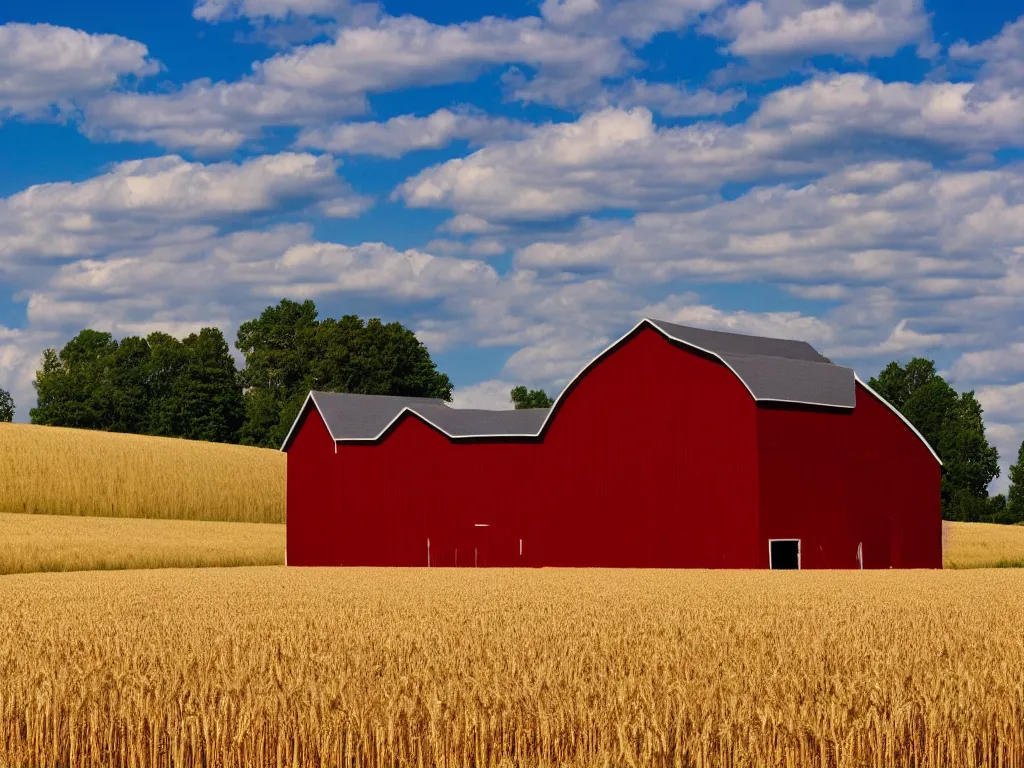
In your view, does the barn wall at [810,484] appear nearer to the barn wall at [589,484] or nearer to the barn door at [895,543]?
the barn wall at [589,484]

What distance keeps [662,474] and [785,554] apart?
4.88 meters

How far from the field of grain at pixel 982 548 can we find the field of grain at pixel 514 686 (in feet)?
114

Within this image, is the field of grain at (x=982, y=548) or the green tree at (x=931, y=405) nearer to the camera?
the field of grain at (x=982, y=548)

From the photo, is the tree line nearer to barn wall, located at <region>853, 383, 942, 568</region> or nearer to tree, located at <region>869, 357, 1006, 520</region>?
tree, located at <region>869, 357, 1006, 520</region>

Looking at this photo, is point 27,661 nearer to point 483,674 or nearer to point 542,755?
point 483,674

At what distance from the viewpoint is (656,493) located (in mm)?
47469

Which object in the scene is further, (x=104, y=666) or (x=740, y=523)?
(x=740, y=523)

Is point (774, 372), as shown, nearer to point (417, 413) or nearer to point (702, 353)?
point (702, 353)

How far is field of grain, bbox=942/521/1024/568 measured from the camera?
56.0 m

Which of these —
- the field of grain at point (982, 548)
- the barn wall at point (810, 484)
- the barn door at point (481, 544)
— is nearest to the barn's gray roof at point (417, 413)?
the barn door at point (481, 544)

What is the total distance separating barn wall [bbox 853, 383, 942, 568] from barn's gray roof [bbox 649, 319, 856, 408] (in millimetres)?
1103

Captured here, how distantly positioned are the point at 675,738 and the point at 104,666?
687 cm

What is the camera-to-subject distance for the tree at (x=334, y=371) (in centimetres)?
11281

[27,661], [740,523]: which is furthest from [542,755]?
[740,523]
